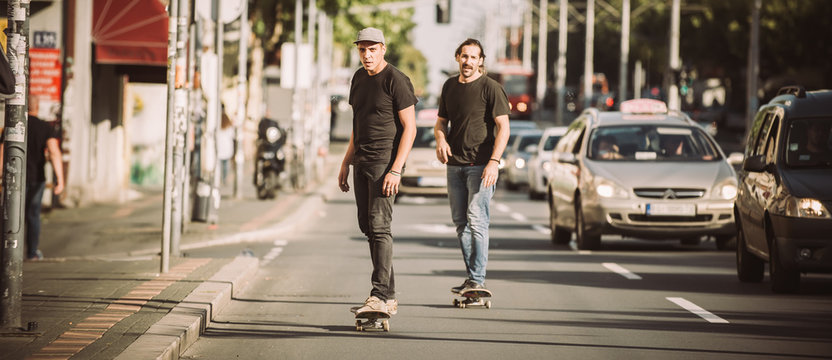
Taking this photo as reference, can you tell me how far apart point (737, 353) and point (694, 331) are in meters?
1.02

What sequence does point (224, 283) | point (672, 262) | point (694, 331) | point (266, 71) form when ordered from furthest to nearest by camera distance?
point (266, 71) → point (672, 262) → point (224, 283) → point (694, 331)

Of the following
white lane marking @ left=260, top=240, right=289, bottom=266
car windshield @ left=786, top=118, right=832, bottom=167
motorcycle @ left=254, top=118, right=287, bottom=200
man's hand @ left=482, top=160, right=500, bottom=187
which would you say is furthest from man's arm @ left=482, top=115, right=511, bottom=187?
motorcycle @ left=254, top=118, right=287, bottom=200

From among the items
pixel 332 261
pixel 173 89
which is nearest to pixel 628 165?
pixel 332 261

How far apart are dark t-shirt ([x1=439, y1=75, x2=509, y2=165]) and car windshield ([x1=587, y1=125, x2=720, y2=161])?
21.5 ft

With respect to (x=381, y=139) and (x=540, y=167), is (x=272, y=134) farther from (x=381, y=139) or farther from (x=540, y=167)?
(x=381, y=139)

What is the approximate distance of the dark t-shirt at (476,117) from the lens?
10.9 meters

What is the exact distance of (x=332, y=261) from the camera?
51.4 ft

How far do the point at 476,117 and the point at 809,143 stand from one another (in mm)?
3248

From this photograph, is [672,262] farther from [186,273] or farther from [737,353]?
[737,353]

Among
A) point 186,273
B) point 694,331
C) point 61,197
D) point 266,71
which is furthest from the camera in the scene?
point 266,71

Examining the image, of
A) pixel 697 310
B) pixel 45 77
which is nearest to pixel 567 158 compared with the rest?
pixel 697 310

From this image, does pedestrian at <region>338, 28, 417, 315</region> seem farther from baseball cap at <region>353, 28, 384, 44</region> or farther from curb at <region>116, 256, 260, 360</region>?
curb at <region>116, 256, 260, 360</region>

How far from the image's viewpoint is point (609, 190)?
16.6 meters

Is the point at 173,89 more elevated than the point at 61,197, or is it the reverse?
the point at 173,89
